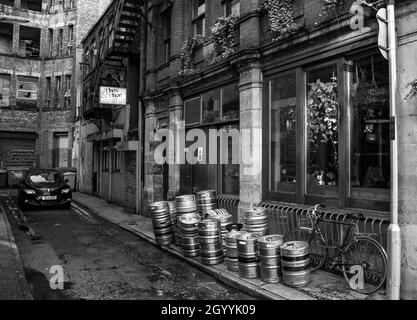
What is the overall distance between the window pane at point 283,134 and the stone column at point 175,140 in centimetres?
444

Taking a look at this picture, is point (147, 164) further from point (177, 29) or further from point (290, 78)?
point (290, 78)

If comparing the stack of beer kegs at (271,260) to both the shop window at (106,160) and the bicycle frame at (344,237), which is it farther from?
the shop window at (106,160)

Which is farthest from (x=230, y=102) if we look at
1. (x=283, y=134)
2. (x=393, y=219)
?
(x=393, y=219)

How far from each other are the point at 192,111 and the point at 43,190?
7417mm

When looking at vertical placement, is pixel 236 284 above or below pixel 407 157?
below

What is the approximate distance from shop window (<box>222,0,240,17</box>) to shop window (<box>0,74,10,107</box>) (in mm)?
24770

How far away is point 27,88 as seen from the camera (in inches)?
1195

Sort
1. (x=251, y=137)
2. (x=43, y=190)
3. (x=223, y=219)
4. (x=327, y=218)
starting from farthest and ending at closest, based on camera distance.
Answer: (x=43, y=190), (x=251, y=137), (x=223, y=219), (x=327, y=218)

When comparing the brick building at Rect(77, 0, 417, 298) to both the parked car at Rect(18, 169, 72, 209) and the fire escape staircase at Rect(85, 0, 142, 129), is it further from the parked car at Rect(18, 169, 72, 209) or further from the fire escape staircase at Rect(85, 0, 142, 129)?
the parked car at Rect(18, 169, 72, 209)

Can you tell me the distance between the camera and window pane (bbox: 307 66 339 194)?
22.7 feet

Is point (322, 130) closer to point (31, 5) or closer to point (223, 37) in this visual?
point (223, 37)

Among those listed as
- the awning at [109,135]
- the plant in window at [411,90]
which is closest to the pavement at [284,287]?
→ the plant in window at [411,90]

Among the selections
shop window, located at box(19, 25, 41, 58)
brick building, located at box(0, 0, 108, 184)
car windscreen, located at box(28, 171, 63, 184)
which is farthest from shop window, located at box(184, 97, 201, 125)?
shop window, located at box(19, 25, 41, 58)
